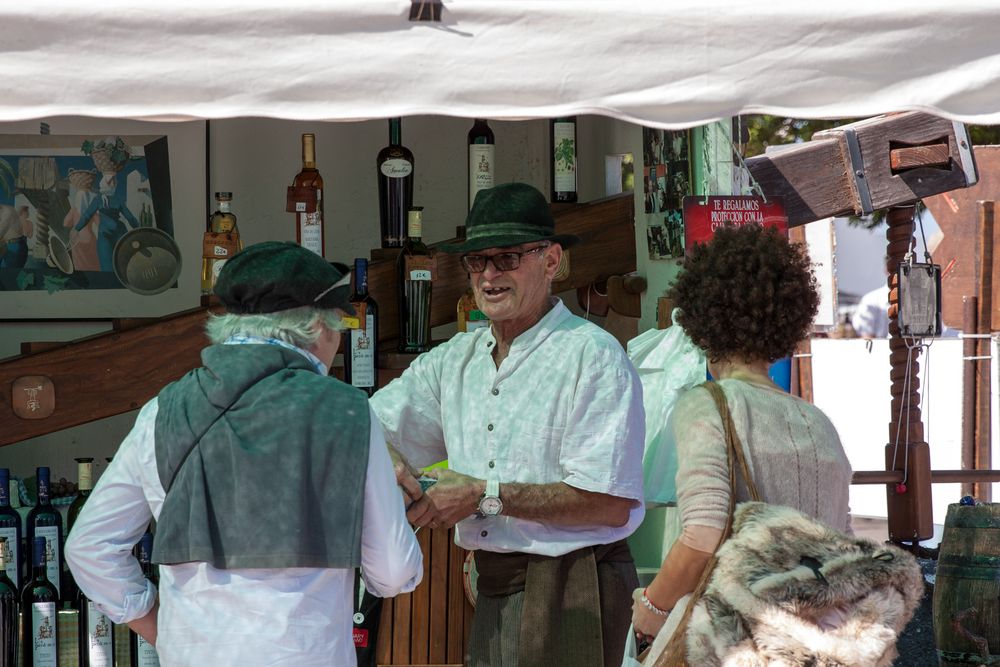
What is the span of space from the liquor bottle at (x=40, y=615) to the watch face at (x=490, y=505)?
1.37m

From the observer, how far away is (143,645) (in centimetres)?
337

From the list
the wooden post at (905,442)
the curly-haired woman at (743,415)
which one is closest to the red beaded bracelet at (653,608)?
the curly-haired woman at (743,415)

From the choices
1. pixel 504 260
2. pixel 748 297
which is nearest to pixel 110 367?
pixel 504 260

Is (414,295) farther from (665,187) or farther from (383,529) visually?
(383,529)

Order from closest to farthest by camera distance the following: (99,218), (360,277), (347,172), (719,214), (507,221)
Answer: (507,221), (719,214), (360,277), (99,218), (347,172)

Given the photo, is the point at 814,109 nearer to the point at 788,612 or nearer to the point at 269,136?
the point at 788,612

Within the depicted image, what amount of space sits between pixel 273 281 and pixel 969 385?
669 centimetres

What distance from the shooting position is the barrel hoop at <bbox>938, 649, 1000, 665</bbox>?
3891 millimetres

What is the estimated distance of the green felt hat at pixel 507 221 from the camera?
9.07ft

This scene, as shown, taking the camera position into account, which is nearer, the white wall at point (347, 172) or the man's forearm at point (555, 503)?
the man's forearm at point (555, 503)

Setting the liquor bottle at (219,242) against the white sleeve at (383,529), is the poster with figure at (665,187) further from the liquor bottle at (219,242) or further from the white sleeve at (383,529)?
the white sleeve at (383,529)

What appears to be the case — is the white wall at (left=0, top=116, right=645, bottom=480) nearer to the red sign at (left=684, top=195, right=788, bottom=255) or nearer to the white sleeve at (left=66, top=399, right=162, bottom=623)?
the red sign at (left=684, top=195, right=788, bottom=255)

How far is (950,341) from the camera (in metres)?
9.41

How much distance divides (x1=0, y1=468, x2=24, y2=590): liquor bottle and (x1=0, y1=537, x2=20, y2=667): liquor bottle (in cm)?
2
